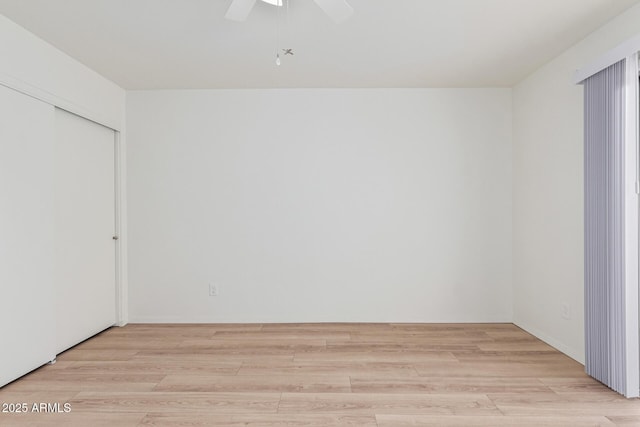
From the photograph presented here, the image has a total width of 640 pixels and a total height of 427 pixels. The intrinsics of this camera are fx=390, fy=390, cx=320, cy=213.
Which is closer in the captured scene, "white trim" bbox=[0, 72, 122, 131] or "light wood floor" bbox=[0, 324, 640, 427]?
"light wood floor" bbox=[0, 324, 640, 427]

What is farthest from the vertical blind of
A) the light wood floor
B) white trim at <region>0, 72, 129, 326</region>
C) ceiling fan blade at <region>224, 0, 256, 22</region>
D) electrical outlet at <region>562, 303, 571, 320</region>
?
white trim at <region>0, 72, 129, 326</region>

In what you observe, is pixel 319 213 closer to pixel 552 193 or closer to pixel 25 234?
pixel 552 193

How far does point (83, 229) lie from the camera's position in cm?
350

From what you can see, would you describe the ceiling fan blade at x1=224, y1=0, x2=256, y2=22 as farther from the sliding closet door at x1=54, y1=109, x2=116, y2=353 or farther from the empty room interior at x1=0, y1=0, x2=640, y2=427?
the sliding closet door at x1=54, y1=109, x2=116, y2=353

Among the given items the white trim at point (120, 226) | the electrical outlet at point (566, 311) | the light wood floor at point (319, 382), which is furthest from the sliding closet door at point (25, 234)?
the electrical outlet at point (566, 311)

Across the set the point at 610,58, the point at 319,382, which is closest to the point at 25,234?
the point at 319,382

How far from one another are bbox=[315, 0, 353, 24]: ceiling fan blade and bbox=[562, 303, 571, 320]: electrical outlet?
9.18ft

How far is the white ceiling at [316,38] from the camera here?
2482 mm

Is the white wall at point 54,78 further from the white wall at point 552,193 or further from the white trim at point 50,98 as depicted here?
the white wall at point 552,193

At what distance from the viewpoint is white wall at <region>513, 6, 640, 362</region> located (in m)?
2.99

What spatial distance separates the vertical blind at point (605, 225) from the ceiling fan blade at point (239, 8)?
229cm

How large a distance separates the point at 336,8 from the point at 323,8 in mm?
72

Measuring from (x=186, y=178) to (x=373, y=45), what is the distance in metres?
2.33

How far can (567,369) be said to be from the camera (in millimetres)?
2873
